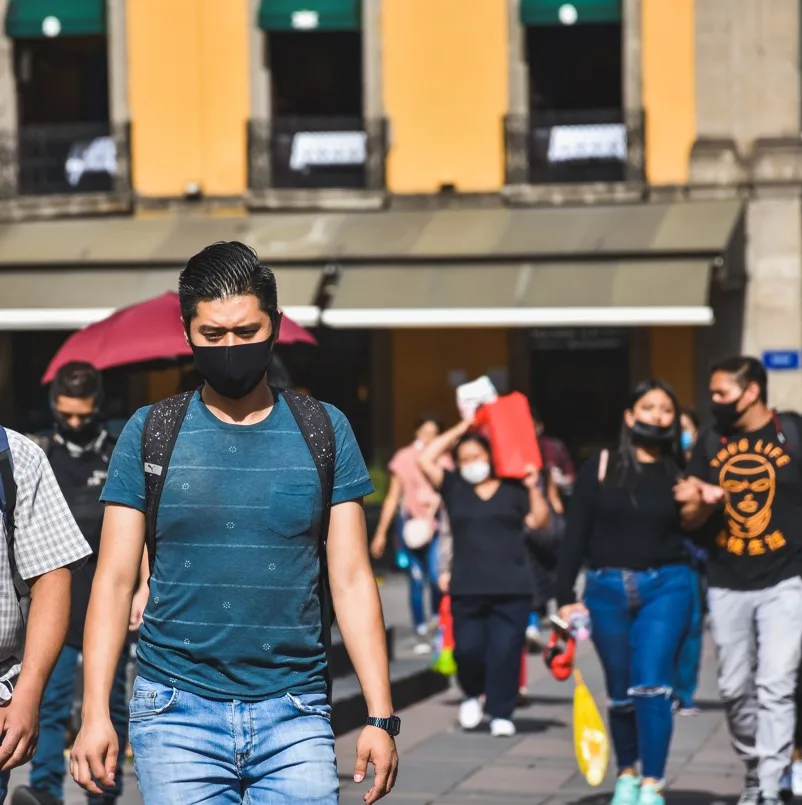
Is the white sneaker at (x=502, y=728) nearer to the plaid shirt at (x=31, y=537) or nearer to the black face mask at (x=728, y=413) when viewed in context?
the black face mask at (x=728, y=413)

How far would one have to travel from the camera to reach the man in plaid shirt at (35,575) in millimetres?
4387

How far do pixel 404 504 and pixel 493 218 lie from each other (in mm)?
6845

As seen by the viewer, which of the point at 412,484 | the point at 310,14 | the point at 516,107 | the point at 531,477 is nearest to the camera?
the point at 531,477

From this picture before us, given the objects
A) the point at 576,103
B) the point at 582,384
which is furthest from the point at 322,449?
the point at 576,103

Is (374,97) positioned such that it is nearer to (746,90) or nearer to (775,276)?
(746,90)

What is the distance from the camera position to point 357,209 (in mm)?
22703

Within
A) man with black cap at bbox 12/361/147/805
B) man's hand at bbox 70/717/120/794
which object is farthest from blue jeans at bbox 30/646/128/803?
man's hand at bbox 70/717/120/794

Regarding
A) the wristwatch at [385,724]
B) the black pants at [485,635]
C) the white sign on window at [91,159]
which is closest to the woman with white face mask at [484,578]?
the black pants at [485,635]

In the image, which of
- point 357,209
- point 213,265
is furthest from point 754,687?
point 357,209

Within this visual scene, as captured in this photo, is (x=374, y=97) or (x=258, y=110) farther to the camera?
(x=258, y=110)

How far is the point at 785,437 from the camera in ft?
27.4

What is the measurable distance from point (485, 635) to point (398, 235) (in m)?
11.3

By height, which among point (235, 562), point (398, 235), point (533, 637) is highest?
point (398, 235)

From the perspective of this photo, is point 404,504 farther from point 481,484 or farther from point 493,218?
point 493,218
